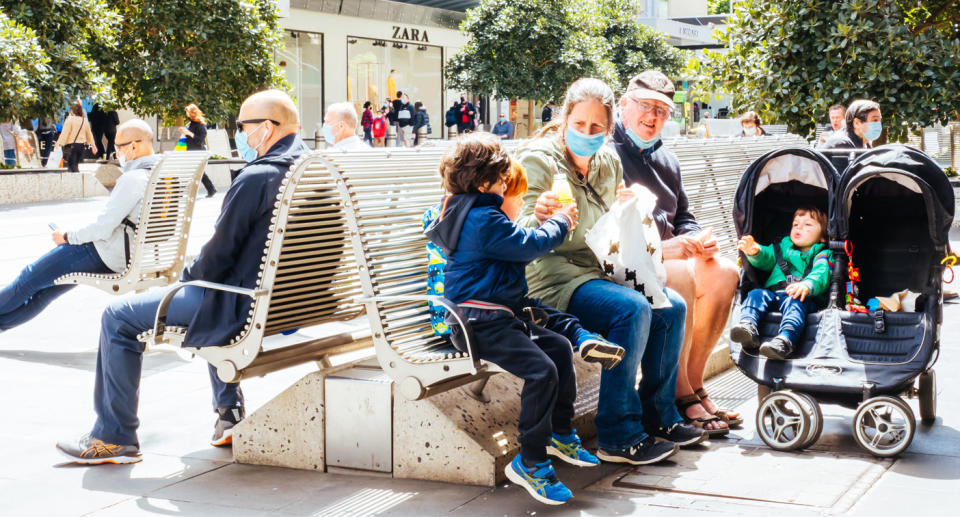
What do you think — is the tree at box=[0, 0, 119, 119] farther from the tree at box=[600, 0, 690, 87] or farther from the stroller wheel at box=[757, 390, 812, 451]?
the tree at box=[600, 0, 690, 87]

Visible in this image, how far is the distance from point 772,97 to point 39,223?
32.7ft

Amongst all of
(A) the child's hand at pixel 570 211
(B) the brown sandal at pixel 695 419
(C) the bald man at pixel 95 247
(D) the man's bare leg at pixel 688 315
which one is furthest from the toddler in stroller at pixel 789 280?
(C) the bald man at pixel 95 247

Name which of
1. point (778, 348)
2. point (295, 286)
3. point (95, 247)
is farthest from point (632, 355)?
point (95, 247)

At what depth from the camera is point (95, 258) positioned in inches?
282

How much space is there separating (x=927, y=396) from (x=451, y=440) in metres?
2.41

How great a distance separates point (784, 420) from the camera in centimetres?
492

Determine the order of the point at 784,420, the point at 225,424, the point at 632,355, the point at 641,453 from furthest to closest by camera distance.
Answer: the point at 225,424 → the point at 784,420 → the point at 641,453 → the point at 632,355

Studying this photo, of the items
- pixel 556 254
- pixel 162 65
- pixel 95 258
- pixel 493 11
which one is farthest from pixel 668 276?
pixel 493 11

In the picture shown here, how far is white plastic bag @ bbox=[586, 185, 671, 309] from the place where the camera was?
4.67 meters

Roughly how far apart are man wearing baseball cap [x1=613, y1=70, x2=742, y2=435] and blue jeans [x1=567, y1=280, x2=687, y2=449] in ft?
1.03

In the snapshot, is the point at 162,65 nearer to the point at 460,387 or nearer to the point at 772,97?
the point at 772,97

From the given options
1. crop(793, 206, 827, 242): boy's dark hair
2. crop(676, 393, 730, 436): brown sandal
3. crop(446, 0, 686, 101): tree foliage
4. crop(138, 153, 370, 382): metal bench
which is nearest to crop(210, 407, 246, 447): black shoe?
crop(138, 153, 370, 382): metal bench

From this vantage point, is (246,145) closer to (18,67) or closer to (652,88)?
(652,88)

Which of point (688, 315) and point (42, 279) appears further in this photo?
point (42, 279)
